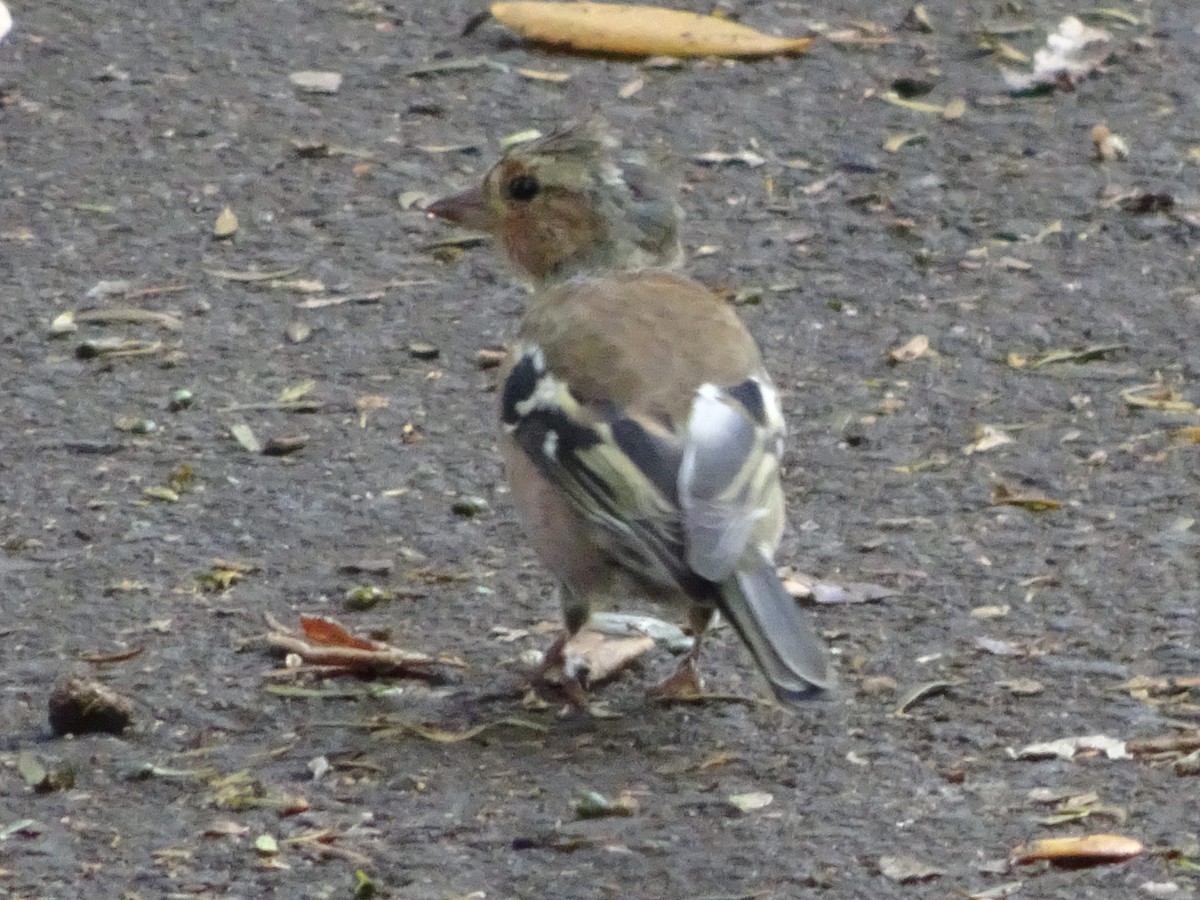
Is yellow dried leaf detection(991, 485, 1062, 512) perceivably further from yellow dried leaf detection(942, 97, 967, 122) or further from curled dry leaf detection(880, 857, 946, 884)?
yellow dried leaf detection(942, 97, 967, 122)

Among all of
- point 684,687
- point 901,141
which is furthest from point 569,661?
point 901,141

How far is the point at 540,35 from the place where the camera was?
335 inches

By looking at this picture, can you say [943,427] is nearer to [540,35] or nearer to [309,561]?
[309,561]

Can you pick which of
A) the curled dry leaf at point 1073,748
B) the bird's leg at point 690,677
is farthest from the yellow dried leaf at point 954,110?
the curled dry leaf at point 1073,748

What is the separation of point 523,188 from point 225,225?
219 centimetres

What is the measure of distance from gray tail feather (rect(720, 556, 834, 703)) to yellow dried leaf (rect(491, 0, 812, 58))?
14.9 ft

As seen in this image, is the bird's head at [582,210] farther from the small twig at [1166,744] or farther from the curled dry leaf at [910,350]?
the small twig at [1166,744]

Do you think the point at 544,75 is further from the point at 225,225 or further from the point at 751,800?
the point at 751,800

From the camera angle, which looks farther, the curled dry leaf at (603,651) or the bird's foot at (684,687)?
the curled dry leaf at (603,651)

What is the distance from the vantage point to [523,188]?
5523mm

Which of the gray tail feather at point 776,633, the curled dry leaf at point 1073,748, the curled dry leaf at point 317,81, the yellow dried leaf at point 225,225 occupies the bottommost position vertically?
the yellow dried leaf at point 225,225

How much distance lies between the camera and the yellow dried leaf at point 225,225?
7.41 metres

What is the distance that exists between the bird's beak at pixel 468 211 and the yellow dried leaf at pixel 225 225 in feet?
6.01

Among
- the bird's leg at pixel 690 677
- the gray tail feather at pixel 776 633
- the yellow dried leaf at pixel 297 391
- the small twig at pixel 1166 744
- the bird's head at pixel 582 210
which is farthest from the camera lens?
the yellow dried leaf at pixel 297 391
